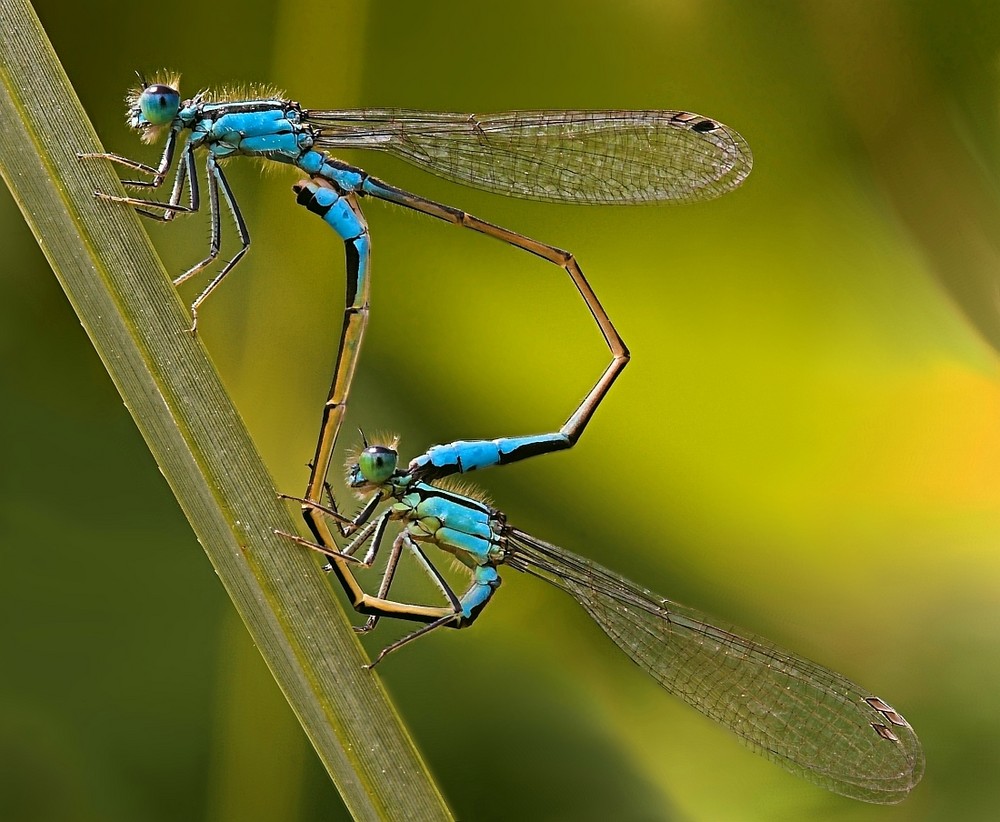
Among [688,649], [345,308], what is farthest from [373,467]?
[688,649]

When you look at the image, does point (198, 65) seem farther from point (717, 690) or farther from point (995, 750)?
point (995, 750)

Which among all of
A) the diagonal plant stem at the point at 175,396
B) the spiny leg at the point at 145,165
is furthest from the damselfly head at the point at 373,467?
the spiny leg at the point at 145,165

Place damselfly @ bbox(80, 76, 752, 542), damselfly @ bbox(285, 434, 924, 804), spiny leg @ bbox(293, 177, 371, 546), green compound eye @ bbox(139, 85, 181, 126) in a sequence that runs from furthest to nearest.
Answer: damselfly @ bbox(285, 434, 924, 804)
damselfly @ bbox(80, 76, 752, 542)
green compound eye @ bbox(139, 85, 181, 126)
spiny leg @ bbox(293, 177, 371, 546)

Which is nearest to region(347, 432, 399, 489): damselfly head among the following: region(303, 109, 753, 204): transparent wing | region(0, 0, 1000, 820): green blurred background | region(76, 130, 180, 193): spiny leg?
region(0, 0, 1000, 820): green blurred background

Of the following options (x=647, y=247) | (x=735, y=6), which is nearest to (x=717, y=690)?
(x=647, y=247)

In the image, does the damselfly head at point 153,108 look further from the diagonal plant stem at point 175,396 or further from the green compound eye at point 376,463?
the green compound eye at point 376,463

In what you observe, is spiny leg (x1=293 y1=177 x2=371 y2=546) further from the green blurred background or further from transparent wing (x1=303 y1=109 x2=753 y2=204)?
the green blurred background

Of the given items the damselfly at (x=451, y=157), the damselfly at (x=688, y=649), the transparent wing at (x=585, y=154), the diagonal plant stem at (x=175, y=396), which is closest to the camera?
the diagonal plant stem at (x=175, y=396)
